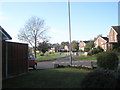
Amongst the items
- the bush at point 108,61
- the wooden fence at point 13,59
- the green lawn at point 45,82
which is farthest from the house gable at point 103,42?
the green lawn at point 45,82

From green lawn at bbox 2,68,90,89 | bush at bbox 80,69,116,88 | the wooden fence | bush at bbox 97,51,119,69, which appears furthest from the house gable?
bush at bbox 80,69,116,88

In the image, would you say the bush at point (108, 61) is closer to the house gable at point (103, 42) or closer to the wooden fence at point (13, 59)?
the wooden fence at point (13, 59)

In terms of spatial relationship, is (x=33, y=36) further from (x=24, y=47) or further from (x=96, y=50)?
(x=24, y=47)

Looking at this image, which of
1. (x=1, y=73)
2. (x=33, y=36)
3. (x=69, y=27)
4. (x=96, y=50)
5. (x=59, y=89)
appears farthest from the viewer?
(x=96, y=50)

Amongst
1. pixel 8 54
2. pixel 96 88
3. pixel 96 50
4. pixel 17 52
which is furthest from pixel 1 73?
pixel 96 50

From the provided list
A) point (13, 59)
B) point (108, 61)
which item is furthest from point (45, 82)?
point (108, 61)

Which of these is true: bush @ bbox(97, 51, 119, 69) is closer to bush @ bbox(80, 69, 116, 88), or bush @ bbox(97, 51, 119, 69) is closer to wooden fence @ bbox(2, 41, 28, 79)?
wooden fence @ bbox(2, 41, 28, 79)

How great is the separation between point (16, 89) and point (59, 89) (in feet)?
6.18

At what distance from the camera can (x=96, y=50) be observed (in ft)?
143

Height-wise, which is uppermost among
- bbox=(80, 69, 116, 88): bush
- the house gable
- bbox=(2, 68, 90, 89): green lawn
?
the house gable

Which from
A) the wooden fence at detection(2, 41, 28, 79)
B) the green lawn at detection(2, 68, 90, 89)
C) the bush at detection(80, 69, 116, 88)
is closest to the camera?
the bush at detection(80, 69, 116, 88)

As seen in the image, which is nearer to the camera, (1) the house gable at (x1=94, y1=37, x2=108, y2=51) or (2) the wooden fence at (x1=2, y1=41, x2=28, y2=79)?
(2) the wooden fence at (x1=2, y1=41, x2=28, y2=79)

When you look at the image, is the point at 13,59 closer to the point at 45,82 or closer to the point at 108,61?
the point at 45,82

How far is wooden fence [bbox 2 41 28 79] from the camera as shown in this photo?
9541mm
